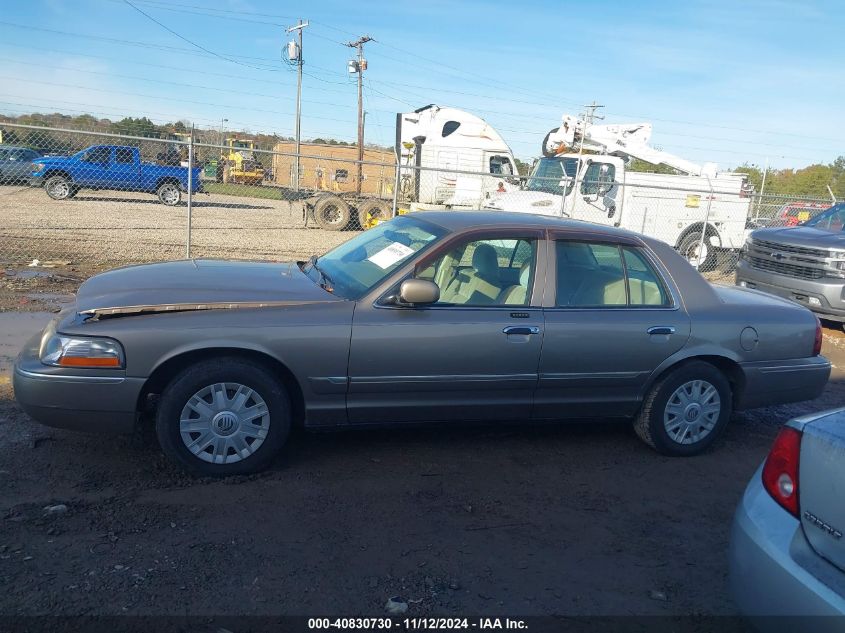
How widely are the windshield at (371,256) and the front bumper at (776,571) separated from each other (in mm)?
2408

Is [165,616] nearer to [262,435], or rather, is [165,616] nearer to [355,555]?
[355,555]

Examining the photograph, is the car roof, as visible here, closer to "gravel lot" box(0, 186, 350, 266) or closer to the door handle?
the door handle

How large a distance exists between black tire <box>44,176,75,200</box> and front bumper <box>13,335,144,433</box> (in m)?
19.6

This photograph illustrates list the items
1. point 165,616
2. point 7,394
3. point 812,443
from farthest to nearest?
point 7,394 < point 165,616 < point 812,443

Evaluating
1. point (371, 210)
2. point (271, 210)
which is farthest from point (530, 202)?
point (271, 210)

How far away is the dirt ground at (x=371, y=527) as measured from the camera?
3.08 m

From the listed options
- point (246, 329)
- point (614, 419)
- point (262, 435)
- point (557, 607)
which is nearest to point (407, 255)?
point (246, 329)

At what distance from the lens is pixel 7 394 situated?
16.8ft

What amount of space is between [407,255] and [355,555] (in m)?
1.88

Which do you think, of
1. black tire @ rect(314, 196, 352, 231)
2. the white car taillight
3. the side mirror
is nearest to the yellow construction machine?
black tire @ rect(314, 196, 352, 231)

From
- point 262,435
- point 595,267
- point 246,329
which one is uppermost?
point 595,267

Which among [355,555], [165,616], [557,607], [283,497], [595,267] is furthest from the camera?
[595,267]

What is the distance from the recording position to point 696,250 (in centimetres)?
1530

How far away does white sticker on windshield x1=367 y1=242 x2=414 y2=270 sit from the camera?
450cm
